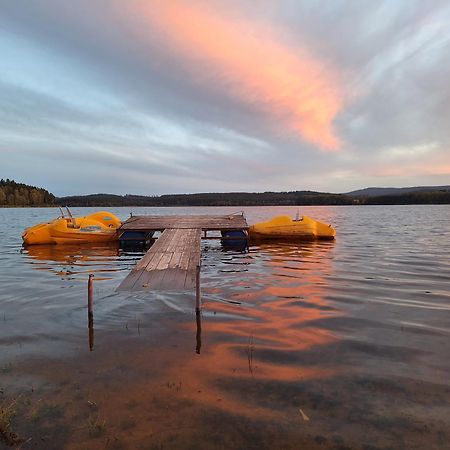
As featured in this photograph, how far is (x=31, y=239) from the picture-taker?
2220 cm

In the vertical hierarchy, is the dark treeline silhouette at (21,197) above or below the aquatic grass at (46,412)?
above

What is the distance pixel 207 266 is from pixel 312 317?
806 cm

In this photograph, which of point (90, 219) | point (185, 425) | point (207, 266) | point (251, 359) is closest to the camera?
point (185, 425)

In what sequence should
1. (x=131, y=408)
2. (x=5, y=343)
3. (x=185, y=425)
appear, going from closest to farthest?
(x=185, y=425), (x=131, y=408), (x=5, y=343)

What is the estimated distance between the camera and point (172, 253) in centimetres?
1441

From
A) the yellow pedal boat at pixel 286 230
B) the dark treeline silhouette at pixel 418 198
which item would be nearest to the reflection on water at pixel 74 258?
the yellow pedal boat at pixel 286 230

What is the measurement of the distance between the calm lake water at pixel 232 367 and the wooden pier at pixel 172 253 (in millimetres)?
374

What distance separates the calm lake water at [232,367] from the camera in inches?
165

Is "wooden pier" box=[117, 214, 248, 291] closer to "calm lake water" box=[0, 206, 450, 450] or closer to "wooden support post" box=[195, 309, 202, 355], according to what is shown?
"calm lake water" box=[0, 206, 450, 450]

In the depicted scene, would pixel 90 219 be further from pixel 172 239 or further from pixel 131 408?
pixel 131 408

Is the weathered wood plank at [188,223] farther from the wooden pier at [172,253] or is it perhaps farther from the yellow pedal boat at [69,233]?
the yellow pedal boat at [69,233]

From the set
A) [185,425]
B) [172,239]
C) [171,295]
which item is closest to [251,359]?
[185,425]

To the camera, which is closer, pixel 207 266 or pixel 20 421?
pixel 20 421

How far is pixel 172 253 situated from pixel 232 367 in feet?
29.1
